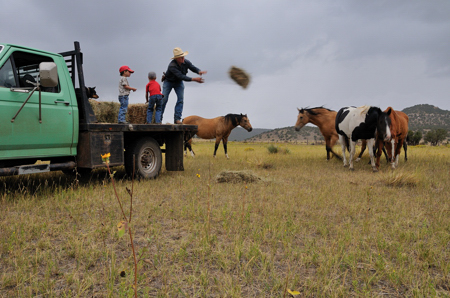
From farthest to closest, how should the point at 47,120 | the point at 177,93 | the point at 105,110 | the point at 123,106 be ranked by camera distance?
the point at 177,93 < the point at 123,106 < the point at 105,110 < the point at 47,120

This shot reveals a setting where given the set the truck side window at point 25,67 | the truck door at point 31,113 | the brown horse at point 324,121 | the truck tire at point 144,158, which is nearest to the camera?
the truck door at point 31,113

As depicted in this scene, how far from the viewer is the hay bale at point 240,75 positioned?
894cm

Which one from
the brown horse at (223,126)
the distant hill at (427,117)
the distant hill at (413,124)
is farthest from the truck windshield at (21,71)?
the distant hill at (427,117)

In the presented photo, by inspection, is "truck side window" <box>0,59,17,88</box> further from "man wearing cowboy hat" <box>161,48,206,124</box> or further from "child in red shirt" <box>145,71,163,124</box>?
"man wearing cowboy hat" <box>161,48,206,124</box>

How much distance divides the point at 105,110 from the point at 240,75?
13.1 ft

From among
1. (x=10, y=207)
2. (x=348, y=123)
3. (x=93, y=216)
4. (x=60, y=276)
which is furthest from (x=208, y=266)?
(x=348, y=123)

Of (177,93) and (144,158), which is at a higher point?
(177,93)

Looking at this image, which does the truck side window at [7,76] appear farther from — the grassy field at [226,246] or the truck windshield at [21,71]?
the grassy field at [226,246]

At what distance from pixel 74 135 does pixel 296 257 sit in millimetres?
4299

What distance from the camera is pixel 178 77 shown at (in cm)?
789

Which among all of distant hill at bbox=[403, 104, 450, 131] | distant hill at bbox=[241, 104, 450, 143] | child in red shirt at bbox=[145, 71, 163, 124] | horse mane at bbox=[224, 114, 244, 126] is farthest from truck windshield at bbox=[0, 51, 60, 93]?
distant hill at bbox=[403, 104, 450, 131]

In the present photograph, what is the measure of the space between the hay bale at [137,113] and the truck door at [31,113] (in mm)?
2681

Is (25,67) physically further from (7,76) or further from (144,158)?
(144,158)

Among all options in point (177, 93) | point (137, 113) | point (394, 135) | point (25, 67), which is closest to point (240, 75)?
point (177, 93)
